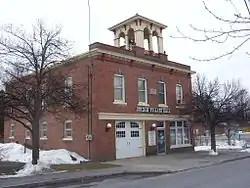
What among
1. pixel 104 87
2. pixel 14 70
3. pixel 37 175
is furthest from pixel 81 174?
pixel 104 87

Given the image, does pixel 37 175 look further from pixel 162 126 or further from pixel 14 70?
pixel 162 126

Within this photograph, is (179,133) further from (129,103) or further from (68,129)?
(68,129)

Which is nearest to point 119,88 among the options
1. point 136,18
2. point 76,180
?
point 136,18

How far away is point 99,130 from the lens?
25.2 meters

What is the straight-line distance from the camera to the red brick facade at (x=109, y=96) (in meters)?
25.4

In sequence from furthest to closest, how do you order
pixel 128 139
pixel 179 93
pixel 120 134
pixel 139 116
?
pixel 179 93 < pixel 139 116 < pixel 128 139 < pixel 120 134

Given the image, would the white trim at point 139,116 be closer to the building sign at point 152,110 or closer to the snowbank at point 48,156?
the building sign at point 152,110

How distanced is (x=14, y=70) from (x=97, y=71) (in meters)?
8.17

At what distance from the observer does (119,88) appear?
90.7 ft

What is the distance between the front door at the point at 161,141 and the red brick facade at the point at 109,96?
448 millimetres

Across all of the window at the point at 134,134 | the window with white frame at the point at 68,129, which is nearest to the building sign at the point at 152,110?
the window at the point at 134,134

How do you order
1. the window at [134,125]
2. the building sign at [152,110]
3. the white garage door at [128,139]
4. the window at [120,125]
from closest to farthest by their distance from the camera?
the white garage door at [128,139] < the window at [120,125] < the window at [134,125] < the building sign at [152,110]

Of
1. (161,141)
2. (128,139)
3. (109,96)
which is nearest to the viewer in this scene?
(109,96)

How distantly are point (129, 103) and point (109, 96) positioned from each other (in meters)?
2.13
